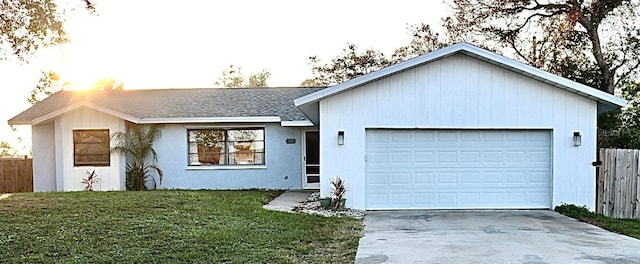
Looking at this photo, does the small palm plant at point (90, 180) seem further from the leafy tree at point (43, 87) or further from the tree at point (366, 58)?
the leafy tree at point (43, 87)

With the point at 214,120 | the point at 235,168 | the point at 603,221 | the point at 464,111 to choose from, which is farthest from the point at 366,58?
the point at 603,221

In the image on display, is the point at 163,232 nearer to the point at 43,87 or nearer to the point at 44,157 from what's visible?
the point at 44,157

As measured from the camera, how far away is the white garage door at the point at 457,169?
11844mm

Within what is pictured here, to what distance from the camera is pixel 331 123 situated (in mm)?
11703

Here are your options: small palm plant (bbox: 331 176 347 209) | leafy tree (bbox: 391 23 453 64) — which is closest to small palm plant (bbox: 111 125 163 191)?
small palm plant (bbox: 331 176 347 209)

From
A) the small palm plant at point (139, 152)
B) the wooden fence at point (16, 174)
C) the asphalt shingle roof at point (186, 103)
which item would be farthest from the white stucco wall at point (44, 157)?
the small palm plant at point (139, 152)

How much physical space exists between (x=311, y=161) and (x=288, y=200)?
360 cm

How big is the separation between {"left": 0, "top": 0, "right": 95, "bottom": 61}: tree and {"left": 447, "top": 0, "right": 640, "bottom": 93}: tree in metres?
15.5

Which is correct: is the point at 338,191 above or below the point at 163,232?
above

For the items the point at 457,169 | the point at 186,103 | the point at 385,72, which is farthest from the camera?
the point at 186,103

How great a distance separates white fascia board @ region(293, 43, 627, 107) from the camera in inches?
441

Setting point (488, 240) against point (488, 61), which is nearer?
point (488, 240)

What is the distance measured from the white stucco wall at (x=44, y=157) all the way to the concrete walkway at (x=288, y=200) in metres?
7.13

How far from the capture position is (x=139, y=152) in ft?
53.3
